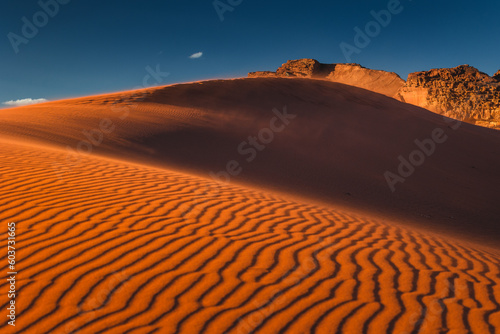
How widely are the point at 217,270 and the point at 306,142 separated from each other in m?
10.8

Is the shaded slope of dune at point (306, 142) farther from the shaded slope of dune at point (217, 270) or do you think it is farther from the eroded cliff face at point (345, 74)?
the eroded cliff face at point (345, 74)

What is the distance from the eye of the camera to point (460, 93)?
50969 mm

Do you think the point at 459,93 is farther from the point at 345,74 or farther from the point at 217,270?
the point at 217,270

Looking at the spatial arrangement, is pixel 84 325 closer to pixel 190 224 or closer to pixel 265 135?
pixel 190 224

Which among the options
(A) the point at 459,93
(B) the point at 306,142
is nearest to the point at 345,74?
(A) the point at 459,93

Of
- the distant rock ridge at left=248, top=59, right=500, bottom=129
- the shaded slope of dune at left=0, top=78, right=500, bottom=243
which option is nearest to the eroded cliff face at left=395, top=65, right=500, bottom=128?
the distant rock ridge at left=248, top=59, right=500, bottom=129

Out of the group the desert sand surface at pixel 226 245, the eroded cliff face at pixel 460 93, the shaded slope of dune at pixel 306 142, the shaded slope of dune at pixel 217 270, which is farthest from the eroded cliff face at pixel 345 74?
the shaded slope of dune at pixel 217 270

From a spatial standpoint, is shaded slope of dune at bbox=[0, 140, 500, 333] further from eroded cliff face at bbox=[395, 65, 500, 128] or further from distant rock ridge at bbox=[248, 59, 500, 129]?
eroded cliff face at bbox=[395, 65, 500, 128]

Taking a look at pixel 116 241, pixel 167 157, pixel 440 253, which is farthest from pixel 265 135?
pixel 116 241

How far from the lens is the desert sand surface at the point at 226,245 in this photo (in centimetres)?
278

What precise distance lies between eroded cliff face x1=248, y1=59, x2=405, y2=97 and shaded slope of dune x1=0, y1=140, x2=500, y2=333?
80919 millimetres

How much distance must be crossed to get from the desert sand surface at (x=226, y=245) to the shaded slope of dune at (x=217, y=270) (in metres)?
0.01

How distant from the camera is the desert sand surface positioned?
2.78m

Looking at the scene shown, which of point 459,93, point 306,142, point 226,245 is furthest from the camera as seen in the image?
point 459,93
